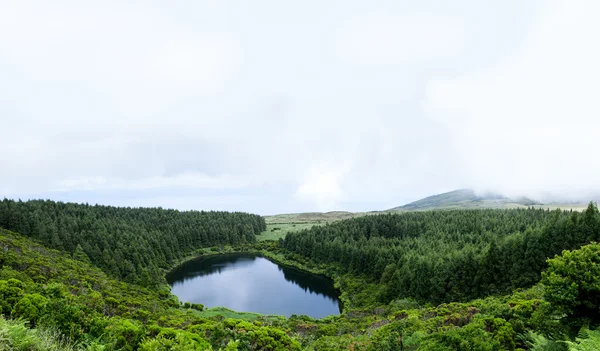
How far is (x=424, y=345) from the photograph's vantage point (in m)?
18.4

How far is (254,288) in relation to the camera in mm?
85125

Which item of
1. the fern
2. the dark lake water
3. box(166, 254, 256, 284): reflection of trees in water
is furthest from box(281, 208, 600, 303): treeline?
the fern

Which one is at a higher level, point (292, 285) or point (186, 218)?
point (186, 218)

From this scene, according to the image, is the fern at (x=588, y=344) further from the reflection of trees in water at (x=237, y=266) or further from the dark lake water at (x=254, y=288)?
the reflection of trees in water at (x=237, y=266)

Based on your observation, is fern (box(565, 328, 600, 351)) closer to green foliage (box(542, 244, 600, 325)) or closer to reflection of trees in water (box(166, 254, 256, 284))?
green foliage (box(542, 244, 600, 325))

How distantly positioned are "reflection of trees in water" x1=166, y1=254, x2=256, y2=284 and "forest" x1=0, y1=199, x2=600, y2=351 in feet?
19.7

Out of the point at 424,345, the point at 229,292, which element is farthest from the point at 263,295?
the point at 424,345

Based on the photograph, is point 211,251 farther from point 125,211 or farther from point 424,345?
point 424,345

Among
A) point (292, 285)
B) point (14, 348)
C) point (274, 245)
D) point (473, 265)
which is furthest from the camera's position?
point (274, 245)

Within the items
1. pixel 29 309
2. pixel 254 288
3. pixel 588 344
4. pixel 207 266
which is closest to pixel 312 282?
pixel 254 288

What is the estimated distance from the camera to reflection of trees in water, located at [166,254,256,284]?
9532 cm

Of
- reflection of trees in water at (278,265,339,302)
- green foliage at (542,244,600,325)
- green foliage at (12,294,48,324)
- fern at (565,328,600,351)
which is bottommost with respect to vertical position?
reflection of trees in water at (278,265,339,302)

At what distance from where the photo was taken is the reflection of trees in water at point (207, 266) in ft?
313

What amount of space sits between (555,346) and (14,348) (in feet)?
80.7
